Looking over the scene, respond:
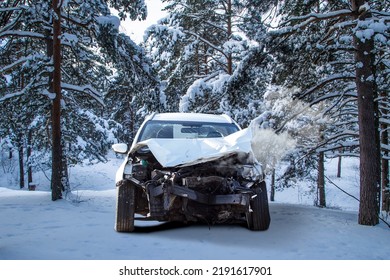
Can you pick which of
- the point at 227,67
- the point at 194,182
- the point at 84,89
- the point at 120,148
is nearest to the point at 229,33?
the point at 227,67

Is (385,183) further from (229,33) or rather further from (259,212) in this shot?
A: (259,212)

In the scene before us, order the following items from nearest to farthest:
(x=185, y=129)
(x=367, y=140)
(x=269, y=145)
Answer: (x=367, y=140) < (x=185, y=129) < (x=269, y=145)

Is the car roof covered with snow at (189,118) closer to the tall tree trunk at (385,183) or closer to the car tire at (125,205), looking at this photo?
the car tire at (125,205)

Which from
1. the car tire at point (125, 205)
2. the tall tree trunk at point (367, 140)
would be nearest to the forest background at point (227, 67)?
the tall tree trunk at point (367, 140)

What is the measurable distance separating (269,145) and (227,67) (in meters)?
6.08

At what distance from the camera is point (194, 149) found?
5184mm

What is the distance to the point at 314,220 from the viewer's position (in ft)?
22.4

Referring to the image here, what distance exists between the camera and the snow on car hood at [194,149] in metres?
4.98

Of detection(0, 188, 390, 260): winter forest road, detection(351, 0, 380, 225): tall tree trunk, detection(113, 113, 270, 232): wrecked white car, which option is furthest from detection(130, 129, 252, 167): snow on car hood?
detection(351, 0, 380, 225): tall tree trunk

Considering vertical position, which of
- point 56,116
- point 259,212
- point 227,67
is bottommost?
point 259,212

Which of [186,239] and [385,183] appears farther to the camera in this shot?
[385,183]

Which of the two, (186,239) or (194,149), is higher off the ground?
(194,149)

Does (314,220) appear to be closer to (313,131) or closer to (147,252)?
(147,252)
